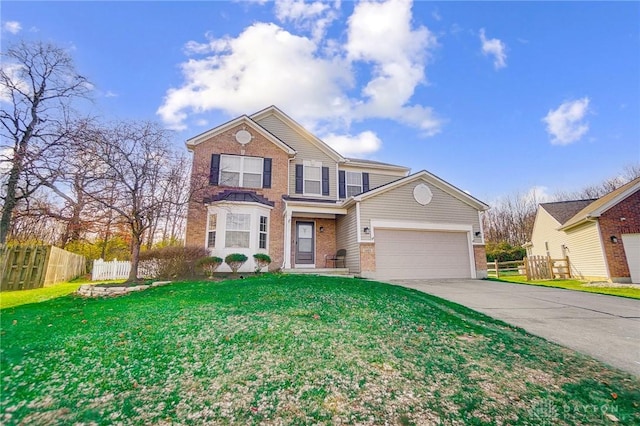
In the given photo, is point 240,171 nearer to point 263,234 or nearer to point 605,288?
point 263,234

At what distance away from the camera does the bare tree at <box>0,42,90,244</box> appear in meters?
7.94

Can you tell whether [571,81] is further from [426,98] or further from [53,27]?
[53,27]

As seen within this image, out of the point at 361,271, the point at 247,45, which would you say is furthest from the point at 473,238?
the point at 247,45

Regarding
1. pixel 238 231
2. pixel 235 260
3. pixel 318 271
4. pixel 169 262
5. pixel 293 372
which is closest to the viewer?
pixel 293 372

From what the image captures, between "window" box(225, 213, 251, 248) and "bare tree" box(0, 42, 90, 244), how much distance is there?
6.11 metres

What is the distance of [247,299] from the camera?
628 cm

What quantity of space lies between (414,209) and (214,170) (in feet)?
32.0

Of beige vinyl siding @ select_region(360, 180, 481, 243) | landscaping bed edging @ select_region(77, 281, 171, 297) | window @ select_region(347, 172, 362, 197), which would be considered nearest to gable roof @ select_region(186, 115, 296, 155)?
window @ select_region(347, 172, 362, 197)

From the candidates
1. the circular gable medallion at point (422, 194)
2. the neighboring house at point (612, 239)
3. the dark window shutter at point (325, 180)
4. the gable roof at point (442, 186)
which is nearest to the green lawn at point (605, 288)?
the neighboring house at point (612, 239)

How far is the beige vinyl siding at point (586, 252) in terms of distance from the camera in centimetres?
1410

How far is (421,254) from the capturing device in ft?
43.0

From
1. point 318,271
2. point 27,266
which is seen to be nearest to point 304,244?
point 318,271

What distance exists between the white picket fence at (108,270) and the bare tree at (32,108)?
4.25 meters

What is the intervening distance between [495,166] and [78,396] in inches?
950
